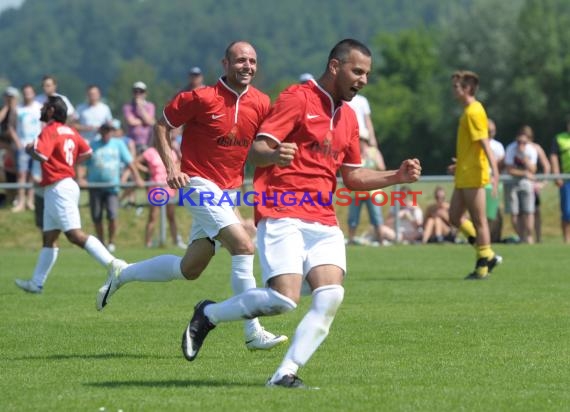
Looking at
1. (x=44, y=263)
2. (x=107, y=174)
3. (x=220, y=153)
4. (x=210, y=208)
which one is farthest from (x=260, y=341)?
(x=107, y=174)

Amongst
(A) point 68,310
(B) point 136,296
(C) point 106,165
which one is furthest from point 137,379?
(C) point 106,165

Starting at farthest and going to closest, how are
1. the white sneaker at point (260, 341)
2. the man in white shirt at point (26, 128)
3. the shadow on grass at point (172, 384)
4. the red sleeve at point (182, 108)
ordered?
the man in white shirt at point (26, 128) → the red sleeve at point (182, 108) → the white sneaker at point (260, 341) → the shadow on grass at point (172, 384)

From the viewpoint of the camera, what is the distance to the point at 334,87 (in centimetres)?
838

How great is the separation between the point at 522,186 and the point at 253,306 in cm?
1678

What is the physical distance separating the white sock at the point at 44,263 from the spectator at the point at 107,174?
7983mm

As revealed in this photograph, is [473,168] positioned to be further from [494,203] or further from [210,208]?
[494,203]

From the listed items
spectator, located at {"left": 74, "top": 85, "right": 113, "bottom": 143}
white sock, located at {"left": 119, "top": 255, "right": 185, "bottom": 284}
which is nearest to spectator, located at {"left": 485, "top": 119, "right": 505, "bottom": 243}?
spectator, located at {"left": 74, "top": 85, "right": 113, "bottom": 143}

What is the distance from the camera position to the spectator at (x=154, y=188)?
24438 millimetres

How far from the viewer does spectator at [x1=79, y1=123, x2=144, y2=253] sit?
923 inches

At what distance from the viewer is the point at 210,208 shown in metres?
10.1

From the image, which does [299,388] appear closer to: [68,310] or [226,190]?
[226,190]

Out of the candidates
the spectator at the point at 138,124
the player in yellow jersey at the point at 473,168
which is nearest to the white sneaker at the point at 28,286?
the player in yellow jersey at the point at 473,168

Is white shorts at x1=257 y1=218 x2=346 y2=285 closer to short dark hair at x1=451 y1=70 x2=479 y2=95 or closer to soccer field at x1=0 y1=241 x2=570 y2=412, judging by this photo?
soccer field at x1=0 y1=241 x2=570 y2=412

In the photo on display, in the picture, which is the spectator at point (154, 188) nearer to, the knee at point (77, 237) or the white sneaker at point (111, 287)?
the knee at point (77, 237)
